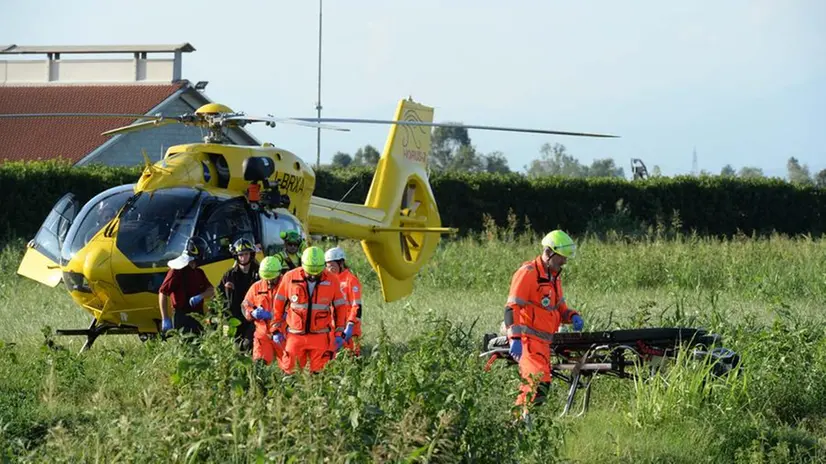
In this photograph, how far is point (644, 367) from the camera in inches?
431

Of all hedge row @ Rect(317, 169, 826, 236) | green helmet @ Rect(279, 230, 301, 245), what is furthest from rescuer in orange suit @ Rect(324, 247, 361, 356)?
hedge row @ Rect(317, 169, 826, 236)

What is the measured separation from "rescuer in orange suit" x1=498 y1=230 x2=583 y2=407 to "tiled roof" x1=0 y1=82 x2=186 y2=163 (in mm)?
28540

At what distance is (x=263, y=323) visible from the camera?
11391 millimetres

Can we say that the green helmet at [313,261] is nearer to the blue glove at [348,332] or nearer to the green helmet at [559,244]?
the blue glove at [348,332]

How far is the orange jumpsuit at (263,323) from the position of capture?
37.3 ft

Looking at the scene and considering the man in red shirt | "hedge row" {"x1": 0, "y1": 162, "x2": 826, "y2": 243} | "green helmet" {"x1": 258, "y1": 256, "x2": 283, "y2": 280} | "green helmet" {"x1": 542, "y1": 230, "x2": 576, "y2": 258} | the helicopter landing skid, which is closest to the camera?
"green helmet" {"x1": 542, "y1": 230, "x2": 576, "y2": 258}

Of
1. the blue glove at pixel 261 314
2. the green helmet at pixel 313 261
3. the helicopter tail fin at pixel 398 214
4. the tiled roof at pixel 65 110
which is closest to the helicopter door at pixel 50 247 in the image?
the blue glove at pixel 261 314

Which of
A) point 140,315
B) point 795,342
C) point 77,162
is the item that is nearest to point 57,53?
point 77,162

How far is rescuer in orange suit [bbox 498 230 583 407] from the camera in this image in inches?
406

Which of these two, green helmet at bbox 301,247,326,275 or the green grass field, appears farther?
green helmet at bbox 301,247,326,275

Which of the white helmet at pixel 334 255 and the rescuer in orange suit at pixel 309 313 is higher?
the white helmet at pixel 334 255

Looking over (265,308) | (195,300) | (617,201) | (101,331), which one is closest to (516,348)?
(265,308)

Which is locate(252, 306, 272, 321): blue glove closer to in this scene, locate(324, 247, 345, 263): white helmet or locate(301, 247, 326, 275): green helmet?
locate(301, 247, 326, 275): green helmet

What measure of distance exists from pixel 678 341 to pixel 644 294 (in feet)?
34.4
